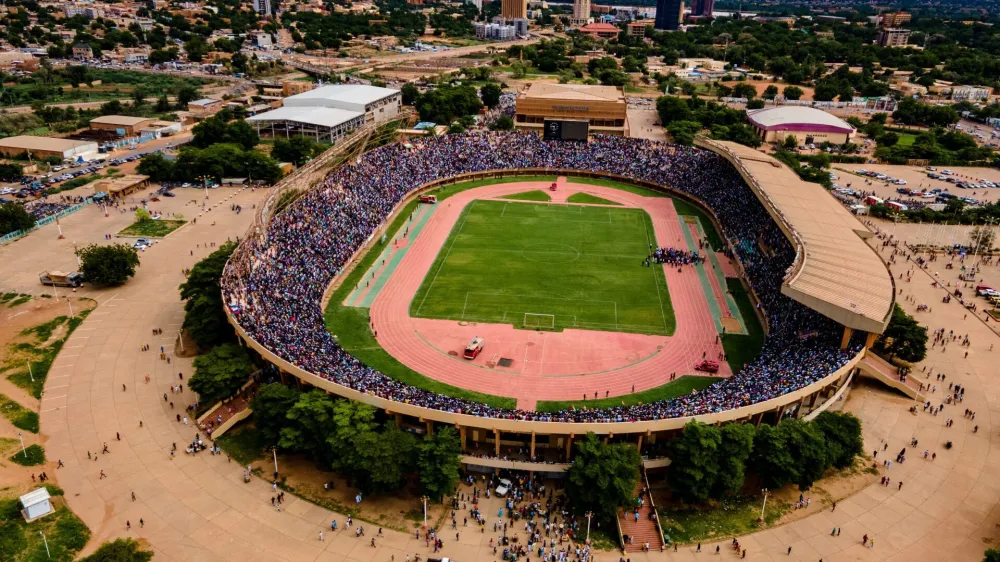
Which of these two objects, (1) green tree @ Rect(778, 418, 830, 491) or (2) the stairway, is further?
(1) green tree @ Rect(778, 418, 830, 491)

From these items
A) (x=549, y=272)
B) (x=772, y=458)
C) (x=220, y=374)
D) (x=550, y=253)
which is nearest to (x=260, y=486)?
(x=220, y=374)

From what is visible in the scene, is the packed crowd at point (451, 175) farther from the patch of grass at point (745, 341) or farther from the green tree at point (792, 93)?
the green tree at point (792, 93)

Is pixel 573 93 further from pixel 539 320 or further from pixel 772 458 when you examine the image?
pixel 772 458

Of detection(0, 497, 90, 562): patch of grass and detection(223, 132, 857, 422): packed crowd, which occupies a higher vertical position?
detection(223, 132, 857, 422): packed crowd

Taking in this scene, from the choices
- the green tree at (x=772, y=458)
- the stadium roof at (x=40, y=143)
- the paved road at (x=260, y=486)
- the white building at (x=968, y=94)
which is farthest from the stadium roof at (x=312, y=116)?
the white building at (x=968, y=94)

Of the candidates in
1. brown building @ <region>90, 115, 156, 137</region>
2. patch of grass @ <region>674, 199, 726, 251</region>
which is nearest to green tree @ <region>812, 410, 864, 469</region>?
patch of grass @ <region>674, 199, 726, 251</region>

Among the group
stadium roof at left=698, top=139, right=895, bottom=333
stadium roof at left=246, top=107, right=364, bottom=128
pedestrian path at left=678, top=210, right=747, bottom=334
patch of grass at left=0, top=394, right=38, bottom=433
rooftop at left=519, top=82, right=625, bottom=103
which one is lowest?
patch of grass at left=0, top=394, right=38, bottom=433

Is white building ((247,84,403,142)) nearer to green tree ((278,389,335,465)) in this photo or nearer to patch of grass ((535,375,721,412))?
patch of grass ((535,375,721,412))

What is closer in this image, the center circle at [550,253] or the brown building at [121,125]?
the center circle at [550,253]
